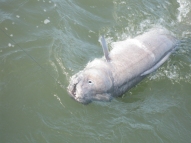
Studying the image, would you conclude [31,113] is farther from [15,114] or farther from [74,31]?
[74,31]

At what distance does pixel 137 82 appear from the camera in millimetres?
6164

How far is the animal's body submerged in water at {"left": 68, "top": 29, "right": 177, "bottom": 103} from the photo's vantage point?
17.1ft

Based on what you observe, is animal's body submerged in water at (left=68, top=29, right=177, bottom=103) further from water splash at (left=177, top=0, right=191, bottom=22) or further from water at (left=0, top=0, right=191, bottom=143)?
water splash at (left=177, top=0, right=191, bottom=22)

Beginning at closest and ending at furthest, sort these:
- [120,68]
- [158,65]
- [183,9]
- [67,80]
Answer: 1. [120,68]
2. [67,80]
3. [158,65]
4. [183,9]

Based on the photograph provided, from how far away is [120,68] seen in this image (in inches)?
227

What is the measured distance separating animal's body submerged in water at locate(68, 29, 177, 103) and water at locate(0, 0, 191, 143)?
414 millimetres

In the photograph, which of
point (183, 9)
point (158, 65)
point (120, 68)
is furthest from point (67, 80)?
point (183, 9)

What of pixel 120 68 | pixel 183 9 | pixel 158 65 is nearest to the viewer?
pixel 120 68

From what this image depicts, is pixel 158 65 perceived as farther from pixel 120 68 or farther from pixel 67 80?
pixel 67 80

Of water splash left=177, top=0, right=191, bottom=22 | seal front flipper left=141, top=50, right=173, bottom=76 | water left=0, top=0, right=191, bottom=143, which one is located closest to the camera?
water left=0, top=0, right=191, bottom=143

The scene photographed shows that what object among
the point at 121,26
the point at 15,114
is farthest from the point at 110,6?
the point at 15,114

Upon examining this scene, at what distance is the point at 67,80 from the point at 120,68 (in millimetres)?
1243

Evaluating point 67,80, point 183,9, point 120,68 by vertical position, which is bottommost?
point 67,80

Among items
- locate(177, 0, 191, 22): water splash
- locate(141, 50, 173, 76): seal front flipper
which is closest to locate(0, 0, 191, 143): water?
locate(141, 50, 173, 76): seal front flipper
